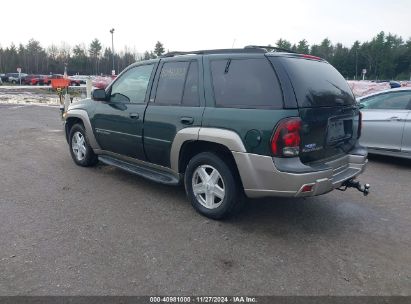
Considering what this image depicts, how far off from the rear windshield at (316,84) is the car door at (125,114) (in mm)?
2025

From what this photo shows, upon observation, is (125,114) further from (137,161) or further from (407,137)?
(407,137)

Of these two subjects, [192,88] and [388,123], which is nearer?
[192,88]

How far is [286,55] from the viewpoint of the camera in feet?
12.5

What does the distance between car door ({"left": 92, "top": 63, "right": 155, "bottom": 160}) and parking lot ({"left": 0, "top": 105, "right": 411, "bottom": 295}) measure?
2.03ft

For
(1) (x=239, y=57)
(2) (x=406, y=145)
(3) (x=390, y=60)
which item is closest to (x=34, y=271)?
(1) (x=239, y=57)

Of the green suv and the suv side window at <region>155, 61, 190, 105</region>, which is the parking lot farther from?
the suv side window at <region>155, 61, 190, 105</region>

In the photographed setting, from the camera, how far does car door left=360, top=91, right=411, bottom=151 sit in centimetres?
663

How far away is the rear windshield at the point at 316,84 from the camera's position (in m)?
3.61

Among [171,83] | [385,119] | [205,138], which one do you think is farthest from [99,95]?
[385,119]

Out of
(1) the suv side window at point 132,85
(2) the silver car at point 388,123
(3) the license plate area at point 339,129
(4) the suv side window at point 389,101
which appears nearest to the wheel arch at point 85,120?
(1) the suv side window at point 132,85

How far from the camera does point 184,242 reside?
3594 millimetres

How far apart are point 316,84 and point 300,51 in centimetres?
8378

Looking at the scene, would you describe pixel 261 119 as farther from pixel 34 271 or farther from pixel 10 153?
pixel 10 153

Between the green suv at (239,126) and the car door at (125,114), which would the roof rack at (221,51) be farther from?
the car door at (125,114)
